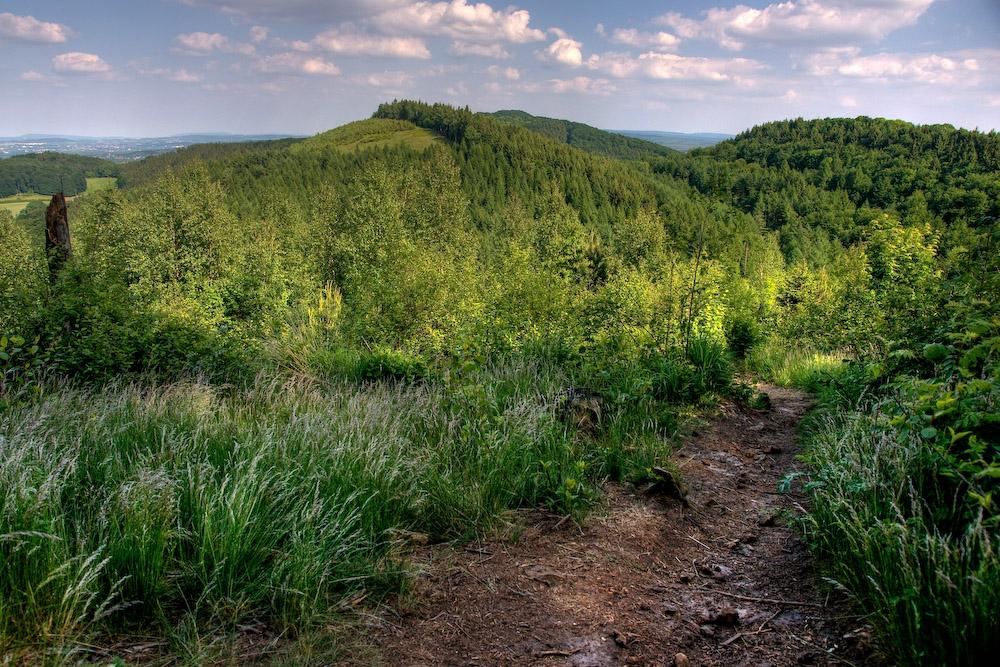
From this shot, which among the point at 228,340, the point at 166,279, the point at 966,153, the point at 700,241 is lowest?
the point at 166,279

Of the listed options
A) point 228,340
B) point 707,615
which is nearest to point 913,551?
point 707,615

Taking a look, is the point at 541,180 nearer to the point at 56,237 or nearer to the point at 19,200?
the point at 56,237

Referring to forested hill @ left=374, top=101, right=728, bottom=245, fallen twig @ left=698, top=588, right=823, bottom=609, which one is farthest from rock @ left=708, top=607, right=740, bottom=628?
forested hill @ left=374, top=101, right=728, bottom=245

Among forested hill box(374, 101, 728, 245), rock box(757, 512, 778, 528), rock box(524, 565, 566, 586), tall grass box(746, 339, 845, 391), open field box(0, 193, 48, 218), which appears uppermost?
forested hill box(374, 101, 728, 245)

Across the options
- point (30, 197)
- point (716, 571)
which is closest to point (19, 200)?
point (30, 197)

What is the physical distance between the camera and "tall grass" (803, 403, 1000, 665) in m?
2.01

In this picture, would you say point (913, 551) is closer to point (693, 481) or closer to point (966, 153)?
point (693, 481)

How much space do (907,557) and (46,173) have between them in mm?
183816

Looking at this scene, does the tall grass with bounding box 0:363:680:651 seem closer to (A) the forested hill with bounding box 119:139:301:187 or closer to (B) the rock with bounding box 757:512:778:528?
(B) the rock with bounding box 757:512:778:528

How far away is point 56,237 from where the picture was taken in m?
9.72

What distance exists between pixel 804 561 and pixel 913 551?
1.04 m

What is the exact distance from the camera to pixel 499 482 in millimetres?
3709

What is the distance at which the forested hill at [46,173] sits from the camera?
13038 centimetres

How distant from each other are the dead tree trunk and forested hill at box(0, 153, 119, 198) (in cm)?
14387
